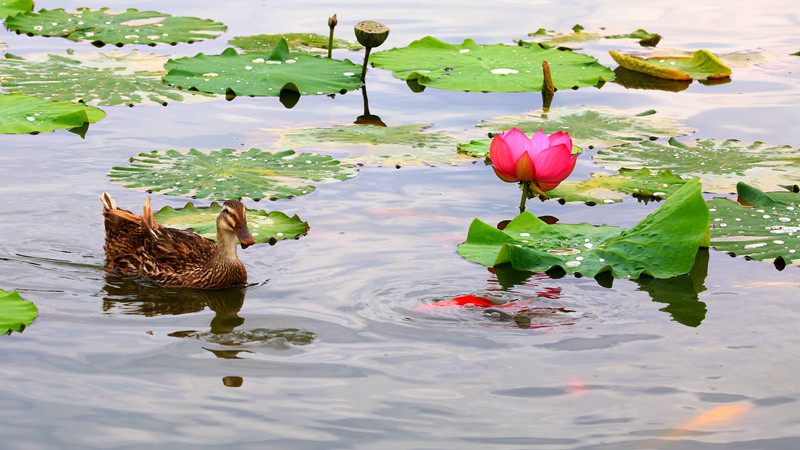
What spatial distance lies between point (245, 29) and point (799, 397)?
8.93 meters

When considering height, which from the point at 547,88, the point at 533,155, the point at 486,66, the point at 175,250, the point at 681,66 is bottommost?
the point at 175,250

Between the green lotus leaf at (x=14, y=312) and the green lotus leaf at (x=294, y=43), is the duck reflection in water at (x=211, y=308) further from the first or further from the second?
the green lotus leaf at (x=294, y=43)

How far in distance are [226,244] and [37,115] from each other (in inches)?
131

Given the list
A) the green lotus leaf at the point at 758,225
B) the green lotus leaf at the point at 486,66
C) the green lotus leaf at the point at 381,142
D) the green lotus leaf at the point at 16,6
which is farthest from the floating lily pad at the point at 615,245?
the green lotus leaf at the point at 16,6

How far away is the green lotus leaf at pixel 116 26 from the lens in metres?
11.0

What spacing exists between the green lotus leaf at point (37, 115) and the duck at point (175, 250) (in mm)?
2236

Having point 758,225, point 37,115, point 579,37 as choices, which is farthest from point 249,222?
point 579,37

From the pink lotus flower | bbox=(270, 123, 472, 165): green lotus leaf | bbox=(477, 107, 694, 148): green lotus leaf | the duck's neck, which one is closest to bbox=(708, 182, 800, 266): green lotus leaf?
the pink lotus flower

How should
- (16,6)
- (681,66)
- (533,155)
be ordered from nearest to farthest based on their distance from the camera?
1. (533,155)
2. (681,66)
3. (16,6)

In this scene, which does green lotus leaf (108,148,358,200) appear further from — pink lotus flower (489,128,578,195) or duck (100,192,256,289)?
pink lotus flower (489,128,578,195)

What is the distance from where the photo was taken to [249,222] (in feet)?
21.5

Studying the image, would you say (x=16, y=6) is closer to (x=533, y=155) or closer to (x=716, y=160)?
(x=533, y=155)

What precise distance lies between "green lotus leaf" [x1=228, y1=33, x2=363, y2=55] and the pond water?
234 cm

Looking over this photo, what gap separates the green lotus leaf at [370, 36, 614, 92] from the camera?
9500mm
